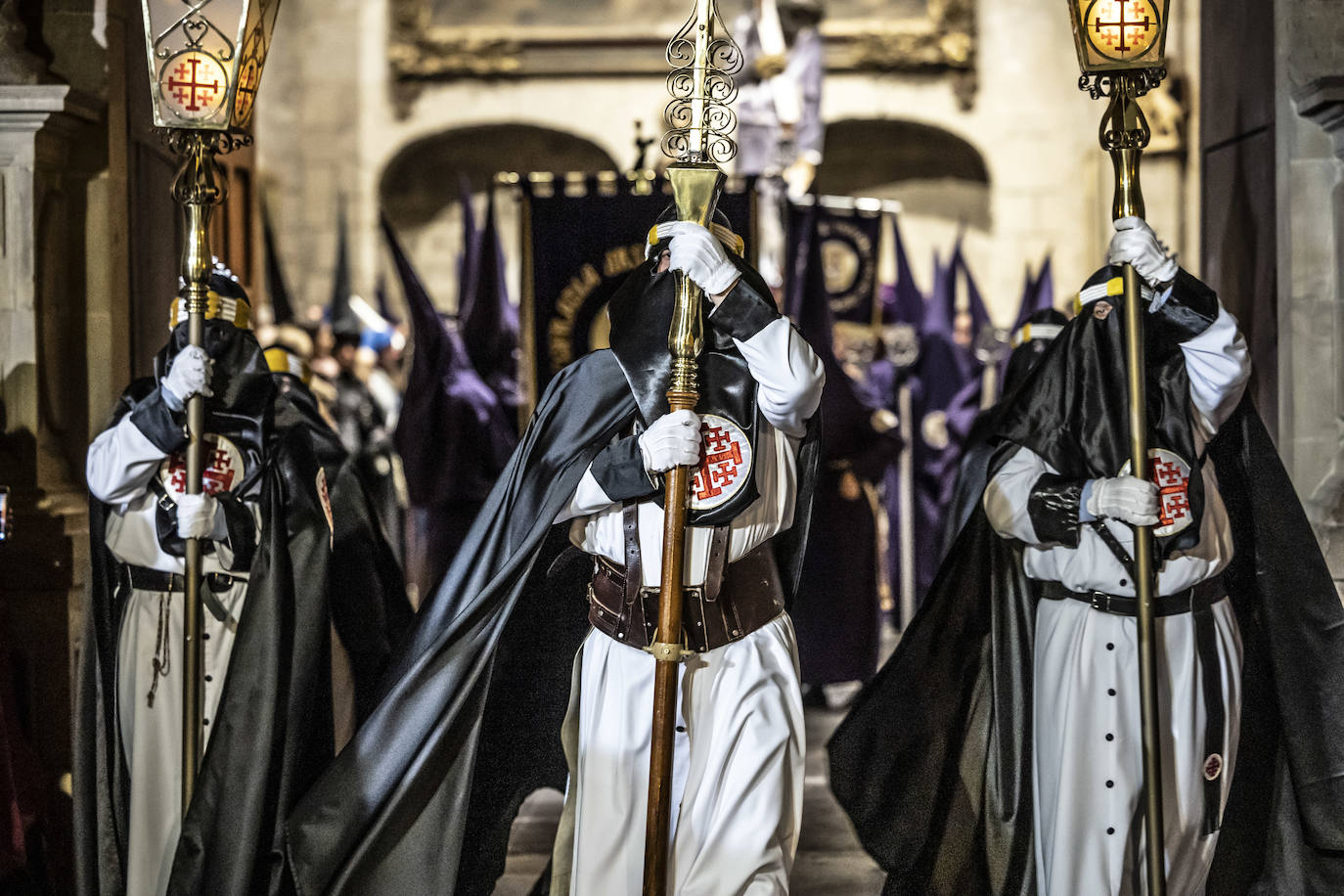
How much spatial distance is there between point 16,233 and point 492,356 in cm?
269

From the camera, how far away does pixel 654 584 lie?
3418 mm

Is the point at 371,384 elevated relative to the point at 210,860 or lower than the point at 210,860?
elevated

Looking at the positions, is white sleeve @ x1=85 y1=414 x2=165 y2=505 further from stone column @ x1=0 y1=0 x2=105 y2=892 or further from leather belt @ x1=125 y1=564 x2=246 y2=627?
stone column @ x1=0 y1=0 x2=105 y2=892

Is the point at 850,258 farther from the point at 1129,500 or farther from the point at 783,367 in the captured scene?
the point at 783,367

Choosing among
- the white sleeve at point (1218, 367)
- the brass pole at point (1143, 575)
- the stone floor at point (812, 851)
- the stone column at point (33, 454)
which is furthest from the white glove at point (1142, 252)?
the stone column at point (33, 454)

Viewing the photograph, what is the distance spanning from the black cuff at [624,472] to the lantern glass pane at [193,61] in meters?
1.47

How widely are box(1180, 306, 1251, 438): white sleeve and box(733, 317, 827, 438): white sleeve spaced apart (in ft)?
3.42

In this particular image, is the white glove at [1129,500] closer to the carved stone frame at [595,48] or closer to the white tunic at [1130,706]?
the white tunic at [1130,706]

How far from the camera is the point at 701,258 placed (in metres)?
3.23

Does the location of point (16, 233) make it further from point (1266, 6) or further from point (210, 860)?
point (1266, 6)

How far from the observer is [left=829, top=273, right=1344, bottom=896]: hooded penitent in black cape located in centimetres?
388

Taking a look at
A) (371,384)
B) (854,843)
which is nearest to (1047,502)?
(854,843)

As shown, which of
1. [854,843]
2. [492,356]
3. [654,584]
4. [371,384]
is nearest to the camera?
[654,584]

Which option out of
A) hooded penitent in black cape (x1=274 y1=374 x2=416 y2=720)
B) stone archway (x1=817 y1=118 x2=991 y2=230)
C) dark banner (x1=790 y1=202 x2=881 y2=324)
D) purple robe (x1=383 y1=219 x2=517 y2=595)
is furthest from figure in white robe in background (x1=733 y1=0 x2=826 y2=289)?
hooded penitent in black cape (x1=274 y1=374 x2=416 y2=720)
